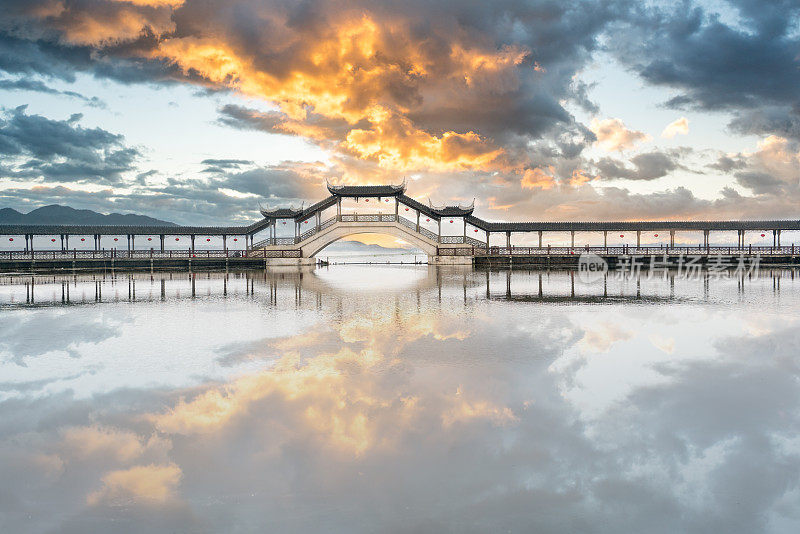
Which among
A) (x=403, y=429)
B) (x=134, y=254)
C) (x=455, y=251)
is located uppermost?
(x=134, y=254)

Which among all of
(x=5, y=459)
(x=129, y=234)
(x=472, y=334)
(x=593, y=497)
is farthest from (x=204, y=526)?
(x=129, y=234)

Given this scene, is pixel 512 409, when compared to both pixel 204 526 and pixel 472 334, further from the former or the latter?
pixel 472 334

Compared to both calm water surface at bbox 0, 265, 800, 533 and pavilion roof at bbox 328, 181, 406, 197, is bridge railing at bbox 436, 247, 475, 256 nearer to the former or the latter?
pavilion roof at bbox 328, 181, 406, 197

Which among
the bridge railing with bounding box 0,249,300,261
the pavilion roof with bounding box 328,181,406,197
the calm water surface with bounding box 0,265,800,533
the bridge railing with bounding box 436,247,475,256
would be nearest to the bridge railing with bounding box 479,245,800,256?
the bridge railing with bounding box 436,247,475,256

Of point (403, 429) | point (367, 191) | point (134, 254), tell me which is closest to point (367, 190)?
point (367, 191)

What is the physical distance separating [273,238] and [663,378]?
153ft

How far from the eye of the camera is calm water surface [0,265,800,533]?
474 centimetres

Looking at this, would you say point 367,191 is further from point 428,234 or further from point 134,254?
point 134,254

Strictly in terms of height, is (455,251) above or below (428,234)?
below

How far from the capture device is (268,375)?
9312mm

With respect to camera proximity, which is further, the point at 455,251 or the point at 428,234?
the point at 455,251

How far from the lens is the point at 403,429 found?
6.62 m

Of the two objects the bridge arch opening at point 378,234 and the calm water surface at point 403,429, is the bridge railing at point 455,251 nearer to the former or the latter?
the bridge arch opening at point 378,234

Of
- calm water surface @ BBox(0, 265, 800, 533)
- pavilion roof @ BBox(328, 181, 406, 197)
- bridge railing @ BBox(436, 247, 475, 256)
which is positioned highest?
pavilion roof @ BBox(328, 181, 406, 197)
